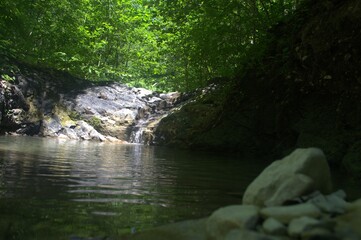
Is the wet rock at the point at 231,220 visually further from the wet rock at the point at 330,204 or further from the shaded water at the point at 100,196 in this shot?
the shaded water at the point at 100,196

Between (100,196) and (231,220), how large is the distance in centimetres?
240

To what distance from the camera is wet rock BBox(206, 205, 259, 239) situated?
2723mm

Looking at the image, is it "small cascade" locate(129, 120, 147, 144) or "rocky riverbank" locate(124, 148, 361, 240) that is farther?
"small cascade" locate(129, 120, 147, 144)

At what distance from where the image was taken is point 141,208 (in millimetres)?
4215

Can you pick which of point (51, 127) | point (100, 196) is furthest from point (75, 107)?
point (100, 196)

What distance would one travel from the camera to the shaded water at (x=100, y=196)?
11.3 ft

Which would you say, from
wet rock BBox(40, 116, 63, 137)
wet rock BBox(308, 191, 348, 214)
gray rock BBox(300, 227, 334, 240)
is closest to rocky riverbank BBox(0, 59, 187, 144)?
wet rock BBox(40, 116, 63, 137)

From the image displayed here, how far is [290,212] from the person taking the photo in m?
2.63

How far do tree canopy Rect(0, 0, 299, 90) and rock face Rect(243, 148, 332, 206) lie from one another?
887 centimetres

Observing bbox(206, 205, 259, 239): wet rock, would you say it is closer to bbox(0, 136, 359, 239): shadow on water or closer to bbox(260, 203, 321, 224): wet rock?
bbox(260, 203, 321, 224): wet rock

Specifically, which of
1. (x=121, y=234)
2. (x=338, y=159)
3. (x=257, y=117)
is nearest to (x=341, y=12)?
(x=338, y=159)

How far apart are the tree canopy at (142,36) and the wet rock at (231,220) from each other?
8944mm

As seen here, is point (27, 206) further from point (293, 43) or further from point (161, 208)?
point (293, 43)

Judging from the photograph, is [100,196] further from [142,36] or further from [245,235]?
[142,36]
